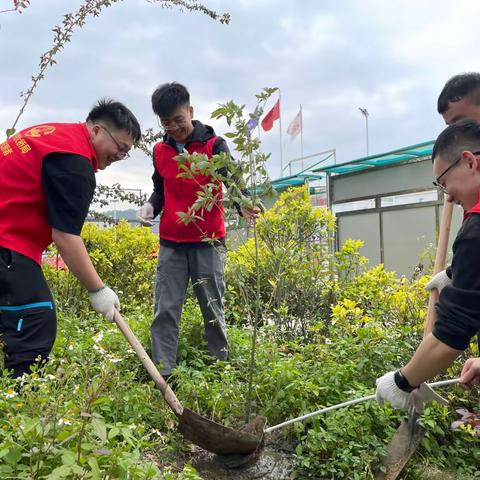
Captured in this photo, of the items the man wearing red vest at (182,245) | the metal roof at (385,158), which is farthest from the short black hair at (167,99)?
the metal roof at (385,158)

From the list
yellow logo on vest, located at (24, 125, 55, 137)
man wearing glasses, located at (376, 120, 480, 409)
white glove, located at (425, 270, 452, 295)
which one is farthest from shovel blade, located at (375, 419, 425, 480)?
yellow logo on vest, located at (24, 125, 55, 137)

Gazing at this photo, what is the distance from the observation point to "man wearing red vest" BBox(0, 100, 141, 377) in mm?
2385

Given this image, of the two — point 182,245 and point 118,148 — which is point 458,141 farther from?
point 182,245

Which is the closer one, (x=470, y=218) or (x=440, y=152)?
(x=470, y=218)

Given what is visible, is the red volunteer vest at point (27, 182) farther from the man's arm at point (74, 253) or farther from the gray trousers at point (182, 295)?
the gray trousers at point (182, 295)

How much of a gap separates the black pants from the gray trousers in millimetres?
1013

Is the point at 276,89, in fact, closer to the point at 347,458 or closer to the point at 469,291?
the point at 469,291

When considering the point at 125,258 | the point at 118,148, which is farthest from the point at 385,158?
the point at 118,148

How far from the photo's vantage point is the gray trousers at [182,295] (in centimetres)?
340

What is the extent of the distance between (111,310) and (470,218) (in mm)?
1633

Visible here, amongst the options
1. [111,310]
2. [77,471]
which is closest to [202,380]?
[111,310]

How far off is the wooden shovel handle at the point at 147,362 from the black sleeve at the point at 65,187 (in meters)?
0.47

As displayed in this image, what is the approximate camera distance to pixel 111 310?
257 centimetres

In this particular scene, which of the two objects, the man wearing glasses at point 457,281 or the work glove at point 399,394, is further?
the work glove at point 399,394
